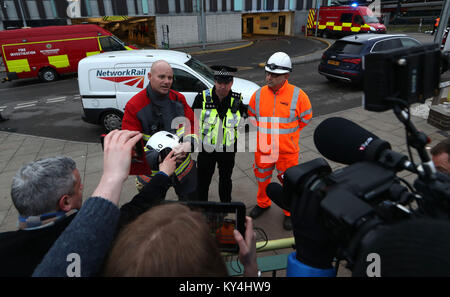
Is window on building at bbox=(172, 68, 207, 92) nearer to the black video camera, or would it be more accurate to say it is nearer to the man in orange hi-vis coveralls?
the man in orange hi-vis coveralls

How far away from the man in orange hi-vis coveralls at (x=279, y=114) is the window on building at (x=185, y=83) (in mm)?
3049

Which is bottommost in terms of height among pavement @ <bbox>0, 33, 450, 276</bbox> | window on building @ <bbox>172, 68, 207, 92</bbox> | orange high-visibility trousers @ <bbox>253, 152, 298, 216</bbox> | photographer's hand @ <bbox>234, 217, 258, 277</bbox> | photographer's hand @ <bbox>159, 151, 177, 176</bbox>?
pavement @ <bbox>0, 33, 450, 276</bbox>

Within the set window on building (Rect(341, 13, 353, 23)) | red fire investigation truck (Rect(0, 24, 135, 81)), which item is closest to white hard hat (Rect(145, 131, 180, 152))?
red fire investigation truck (Rect(0, 24, 135, 81))

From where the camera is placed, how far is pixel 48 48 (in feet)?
40.4

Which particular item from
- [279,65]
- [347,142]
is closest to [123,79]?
[279,65]

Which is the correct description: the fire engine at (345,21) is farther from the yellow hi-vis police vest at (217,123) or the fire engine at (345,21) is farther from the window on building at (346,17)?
the yellow hi-vis police vest at (217,123)

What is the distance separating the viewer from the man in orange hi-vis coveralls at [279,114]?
3033 mm

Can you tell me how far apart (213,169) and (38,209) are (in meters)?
2.31

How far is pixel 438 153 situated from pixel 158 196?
2094mm

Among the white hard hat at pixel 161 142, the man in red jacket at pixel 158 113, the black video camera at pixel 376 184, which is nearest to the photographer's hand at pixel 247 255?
the black video camera at pixel 376 184

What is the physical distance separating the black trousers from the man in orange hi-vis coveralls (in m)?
0.40

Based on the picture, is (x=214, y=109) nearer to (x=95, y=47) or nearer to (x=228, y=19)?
(x=95, y=47)

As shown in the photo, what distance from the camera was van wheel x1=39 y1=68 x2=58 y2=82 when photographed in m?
12.8

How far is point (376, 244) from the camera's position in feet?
2.12
